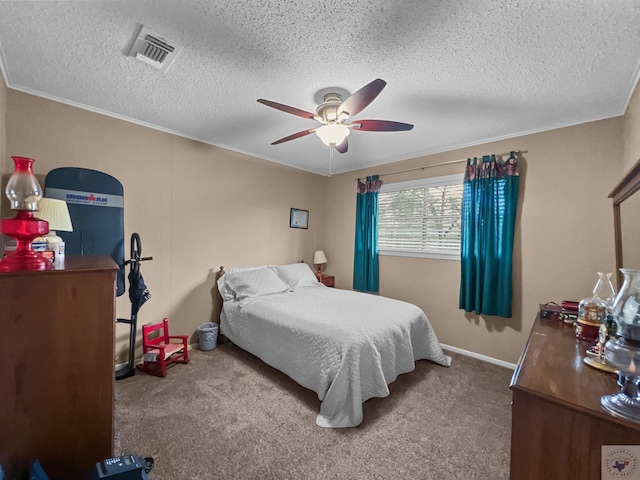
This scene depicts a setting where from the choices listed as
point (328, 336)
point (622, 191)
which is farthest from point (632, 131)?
point (328, 336)

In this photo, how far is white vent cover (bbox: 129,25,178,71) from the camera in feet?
4.93

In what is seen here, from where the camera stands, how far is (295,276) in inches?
145

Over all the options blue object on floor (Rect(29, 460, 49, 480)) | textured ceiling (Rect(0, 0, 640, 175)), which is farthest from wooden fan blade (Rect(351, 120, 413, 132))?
blue object on floor (Rect(29, 460, 49, 480))

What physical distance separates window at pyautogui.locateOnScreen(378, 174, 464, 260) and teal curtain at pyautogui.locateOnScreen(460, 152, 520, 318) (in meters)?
0.18

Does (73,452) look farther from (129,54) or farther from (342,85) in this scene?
(342,85)

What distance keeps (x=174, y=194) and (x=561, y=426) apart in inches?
131

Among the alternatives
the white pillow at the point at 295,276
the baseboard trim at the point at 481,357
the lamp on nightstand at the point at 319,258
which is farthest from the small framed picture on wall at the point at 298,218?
the baseboard trim at the point at 481,357

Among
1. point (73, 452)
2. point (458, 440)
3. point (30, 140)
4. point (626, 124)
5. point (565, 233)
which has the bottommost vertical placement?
point (458, 440)

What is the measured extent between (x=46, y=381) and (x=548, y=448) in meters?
1.75

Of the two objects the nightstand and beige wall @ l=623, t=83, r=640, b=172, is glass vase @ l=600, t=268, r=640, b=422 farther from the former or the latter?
the nightstand

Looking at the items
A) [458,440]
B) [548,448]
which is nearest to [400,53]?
[548,448]

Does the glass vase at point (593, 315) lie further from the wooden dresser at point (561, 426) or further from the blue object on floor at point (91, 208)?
the blue object on floor at point (91, 208)

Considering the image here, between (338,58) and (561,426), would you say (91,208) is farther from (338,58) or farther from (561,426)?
(561,426)

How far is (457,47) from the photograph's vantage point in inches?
61.0
